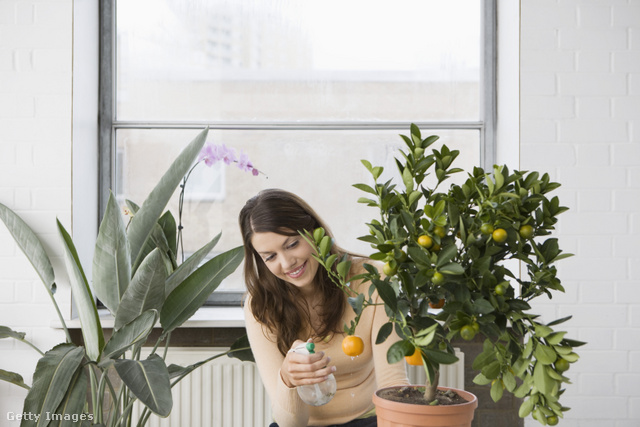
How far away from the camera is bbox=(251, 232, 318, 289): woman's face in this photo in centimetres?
172

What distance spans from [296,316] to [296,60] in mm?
1229

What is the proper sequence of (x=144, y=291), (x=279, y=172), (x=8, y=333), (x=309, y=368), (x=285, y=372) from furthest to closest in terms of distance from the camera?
(x=279, y=172), (x=8, y=333), (x=144, y=291), (x=285, y=372), (x=309, y=368)

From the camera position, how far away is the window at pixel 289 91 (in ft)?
8.34

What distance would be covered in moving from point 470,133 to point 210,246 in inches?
50.7

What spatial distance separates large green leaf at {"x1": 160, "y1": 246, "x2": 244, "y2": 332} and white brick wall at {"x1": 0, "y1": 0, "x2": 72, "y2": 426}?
64cm

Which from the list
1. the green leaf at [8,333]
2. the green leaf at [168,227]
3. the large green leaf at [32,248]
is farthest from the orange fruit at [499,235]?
the green leaf at [8,333]

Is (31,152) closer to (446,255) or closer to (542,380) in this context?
(446,255)

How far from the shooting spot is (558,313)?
2246 millimetres

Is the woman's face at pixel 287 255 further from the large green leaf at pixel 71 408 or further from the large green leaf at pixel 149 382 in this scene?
the large green leaf at pixel 71 408

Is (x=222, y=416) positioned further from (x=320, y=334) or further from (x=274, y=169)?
(x=274, y=169)

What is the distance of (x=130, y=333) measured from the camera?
1.58 m

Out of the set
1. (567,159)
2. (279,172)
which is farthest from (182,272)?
(567,159)

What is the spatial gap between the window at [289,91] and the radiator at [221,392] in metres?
0.39

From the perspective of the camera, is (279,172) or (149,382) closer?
(149,382)
